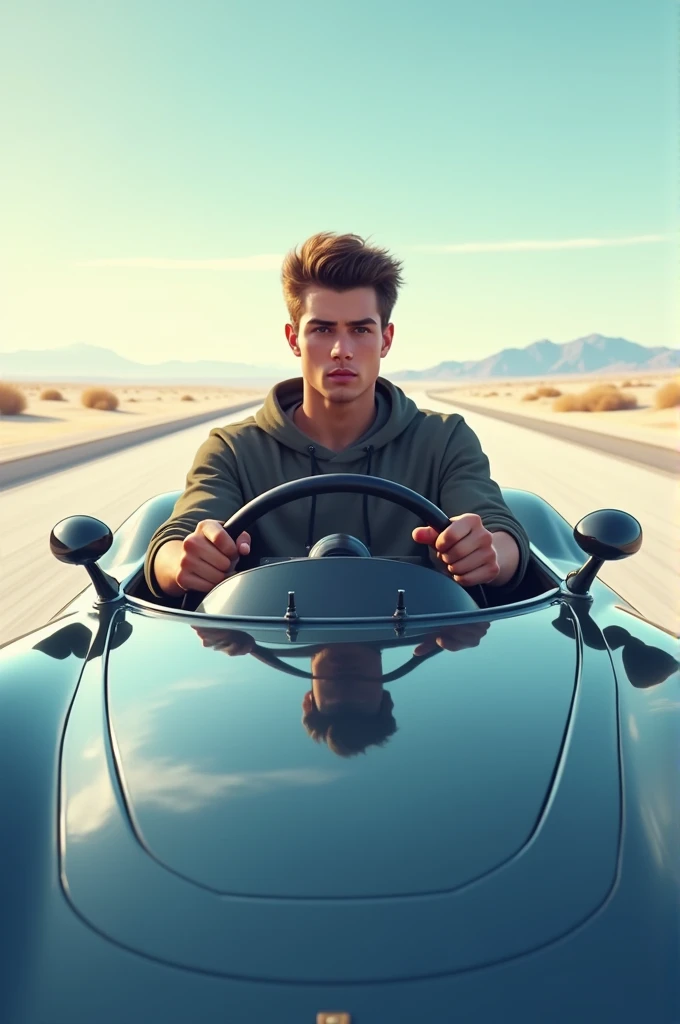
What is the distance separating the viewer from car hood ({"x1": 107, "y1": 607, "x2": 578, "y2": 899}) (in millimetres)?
1485

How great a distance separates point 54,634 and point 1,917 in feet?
4.27

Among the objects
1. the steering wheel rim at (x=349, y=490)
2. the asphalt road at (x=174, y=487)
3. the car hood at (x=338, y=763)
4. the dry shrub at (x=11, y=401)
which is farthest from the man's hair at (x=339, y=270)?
the dry shrub at (x=11, y=401)

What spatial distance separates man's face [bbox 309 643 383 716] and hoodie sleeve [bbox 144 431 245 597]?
1.04 metres

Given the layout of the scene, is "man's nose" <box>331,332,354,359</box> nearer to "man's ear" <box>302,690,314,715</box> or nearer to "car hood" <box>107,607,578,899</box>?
"car hood" <box>107,607,578,899</box>

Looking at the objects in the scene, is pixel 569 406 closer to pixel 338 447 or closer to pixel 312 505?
pixel 338 447

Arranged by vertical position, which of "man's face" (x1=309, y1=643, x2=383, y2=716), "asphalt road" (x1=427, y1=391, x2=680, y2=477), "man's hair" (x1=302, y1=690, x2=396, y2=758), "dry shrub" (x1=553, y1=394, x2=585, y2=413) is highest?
"man's face" (x1=309, y1=643, x2=383, y2=716)

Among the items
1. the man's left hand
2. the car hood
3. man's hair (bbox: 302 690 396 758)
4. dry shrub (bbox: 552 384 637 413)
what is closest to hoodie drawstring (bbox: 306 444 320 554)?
the man's left hand

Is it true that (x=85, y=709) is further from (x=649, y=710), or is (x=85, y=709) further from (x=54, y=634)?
(x=649, y=710)

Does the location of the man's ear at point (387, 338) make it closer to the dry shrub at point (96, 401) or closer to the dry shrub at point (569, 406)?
the dry shrub at point (569, 406)

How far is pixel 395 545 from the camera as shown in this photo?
3.36 metres

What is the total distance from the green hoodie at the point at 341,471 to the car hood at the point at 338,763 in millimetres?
901

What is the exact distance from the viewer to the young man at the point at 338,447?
3.25m

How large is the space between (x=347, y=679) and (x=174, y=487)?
1138 cm

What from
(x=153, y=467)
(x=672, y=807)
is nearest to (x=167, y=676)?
(x=672, y=807)
